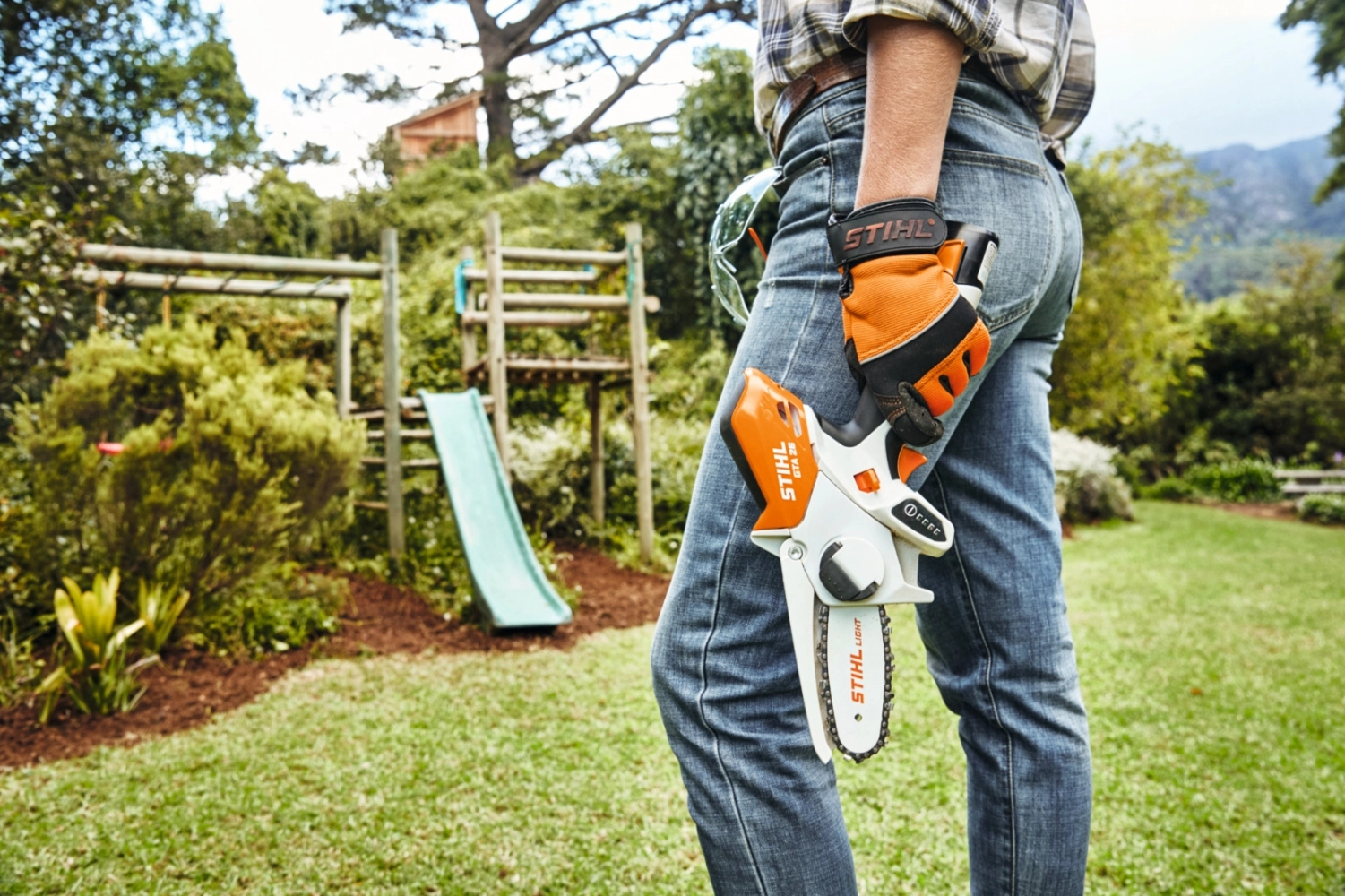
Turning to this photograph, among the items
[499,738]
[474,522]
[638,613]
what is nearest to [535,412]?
[474,522]

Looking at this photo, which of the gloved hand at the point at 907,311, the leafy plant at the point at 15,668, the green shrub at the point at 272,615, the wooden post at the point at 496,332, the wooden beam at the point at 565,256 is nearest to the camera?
the gloved hand at the point at 907,311

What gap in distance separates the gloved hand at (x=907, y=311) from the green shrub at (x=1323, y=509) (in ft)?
35.7

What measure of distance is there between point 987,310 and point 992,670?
0.40 meters

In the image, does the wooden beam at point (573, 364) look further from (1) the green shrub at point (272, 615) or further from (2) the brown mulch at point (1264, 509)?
(2) the brown mulch at point (1264, 509)

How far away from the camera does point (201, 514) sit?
3.02 metres

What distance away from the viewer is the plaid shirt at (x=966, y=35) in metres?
0.76

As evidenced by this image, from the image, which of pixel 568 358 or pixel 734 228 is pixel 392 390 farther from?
pixel 734 228

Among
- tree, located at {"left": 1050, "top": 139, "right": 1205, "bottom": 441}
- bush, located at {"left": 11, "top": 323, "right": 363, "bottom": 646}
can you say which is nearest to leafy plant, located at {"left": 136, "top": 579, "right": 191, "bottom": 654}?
bush, located at {"left": 11, "top": 323, "right": 363, "bottom": 646}

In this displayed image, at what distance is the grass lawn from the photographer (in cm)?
162

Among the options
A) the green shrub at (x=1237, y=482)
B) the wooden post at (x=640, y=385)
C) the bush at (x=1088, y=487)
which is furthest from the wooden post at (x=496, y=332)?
the green shrub at (x=1237, y=482)

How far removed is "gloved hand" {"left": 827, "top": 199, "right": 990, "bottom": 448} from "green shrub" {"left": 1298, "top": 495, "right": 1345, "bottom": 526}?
10884 millimetres

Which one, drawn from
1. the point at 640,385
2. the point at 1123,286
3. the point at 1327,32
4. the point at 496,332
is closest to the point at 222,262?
the point at 496,332

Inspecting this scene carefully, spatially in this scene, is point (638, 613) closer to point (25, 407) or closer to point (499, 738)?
point (499, 738)

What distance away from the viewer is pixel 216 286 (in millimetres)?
4469
